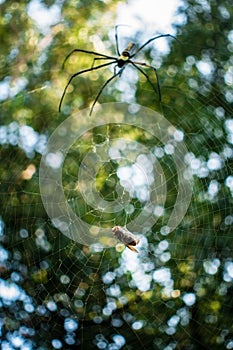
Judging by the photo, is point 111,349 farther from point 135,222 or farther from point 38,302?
point 135,222

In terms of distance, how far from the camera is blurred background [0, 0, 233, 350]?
5941 millimetres

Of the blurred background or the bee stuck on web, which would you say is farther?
the blurred background

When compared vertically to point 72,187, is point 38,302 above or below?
below

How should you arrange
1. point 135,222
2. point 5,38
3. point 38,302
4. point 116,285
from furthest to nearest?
point 116,285 < point 38,302 < point 5,38 < point 135,222

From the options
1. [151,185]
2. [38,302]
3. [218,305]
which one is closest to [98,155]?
[151,185]

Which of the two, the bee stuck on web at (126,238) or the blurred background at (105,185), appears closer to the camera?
the bee stuck on web at (126,238)

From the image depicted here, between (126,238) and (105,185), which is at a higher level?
(126,238)

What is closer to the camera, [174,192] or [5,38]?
[5,38]

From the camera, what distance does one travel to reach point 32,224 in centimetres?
631

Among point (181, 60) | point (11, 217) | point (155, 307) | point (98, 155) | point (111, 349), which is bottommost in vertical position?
point (111, 349)

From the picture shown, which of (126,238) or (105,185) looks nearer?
(126,238)

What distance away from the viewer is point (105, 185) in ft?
18.4

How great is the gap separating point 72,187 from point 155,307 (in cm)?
229

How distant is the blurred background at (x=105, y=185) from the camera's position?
19.5ft
